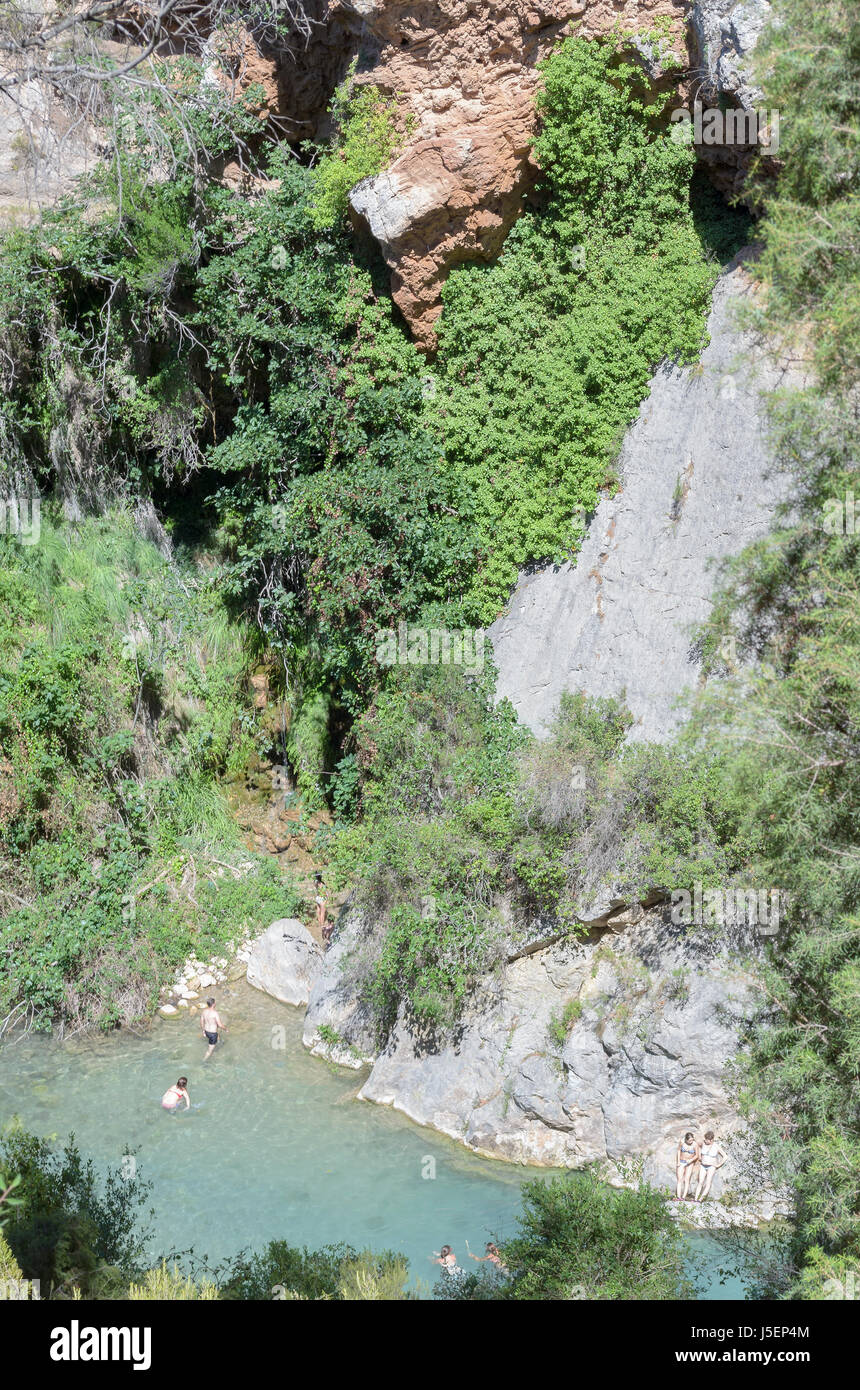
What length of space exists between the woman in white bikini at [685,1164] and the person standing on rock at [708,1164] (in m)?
0.08

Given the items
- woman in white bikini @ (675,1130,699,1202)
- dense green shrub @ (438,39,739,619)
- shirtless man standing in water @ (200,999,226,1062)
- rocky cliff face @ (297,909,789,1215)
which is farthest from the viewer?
shirtless man standing in water @ (200,999,226,1062)

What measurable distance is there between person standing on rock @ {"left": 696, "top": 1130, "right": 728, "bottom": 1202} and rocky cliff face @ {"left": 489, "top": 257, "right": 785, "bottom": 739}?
3882 millimetres

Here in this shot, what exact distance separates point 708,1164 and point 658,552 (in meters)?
6.06

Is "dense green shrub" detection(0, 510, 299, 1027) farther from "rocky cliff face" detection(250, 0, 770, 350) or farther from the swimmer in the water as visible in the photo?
"rocky cliff face" detection(250, 0, 770, 350)

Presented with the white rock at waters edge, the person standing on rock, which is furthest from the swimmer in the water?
the person standing on rock

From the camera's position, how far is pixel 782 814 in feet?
22.5

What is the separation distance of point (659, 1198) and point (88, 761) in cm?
831

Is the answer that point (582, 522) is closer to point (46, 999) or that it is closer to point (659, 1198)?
point (659, 1198)

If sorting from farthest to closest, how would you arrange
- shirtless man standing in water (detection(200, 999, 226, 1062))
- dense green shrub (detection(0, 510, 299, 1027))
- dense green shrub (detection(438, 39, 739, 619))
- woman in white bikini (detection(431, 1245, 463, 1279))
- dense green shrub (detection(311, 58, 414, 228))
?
1. dense green shrub (detection(0, 510, 299, 1027))
2. dense green shrub (detection(311, 58, 414, 228))
3. shirtless man standing in water (detection(200, 999, 226, 1062))
4. dense green shrub (detection(438, 39, 739, 619))
5. woman in white bikini (detection(431, 1245, 463, 1279))

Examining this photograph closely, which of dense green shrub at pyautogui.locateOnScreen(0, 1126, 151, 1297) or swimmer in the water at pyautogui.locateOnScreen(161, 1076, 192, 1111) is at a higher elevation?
swimmer in the water at pyautogui.locateOnScreen(161, 1076, 192, 1111)

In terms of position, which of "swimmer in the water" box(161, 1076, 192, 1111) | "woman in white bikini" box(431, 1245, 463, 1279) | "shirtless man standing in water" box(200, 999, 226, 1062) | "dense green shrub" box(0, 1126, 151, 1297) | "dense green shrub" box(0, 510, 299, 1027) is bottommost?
"woman in white bikini" box(431, 1245, 463, 1279)

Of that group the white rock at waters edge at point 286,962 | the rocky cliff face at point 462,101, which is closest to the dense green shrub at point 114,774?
the white rock at waters edge at point 286,962

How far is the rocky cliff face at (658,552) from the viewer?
11.6 m

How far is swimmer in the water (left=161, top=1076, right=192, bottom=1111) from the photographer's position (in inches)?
448
